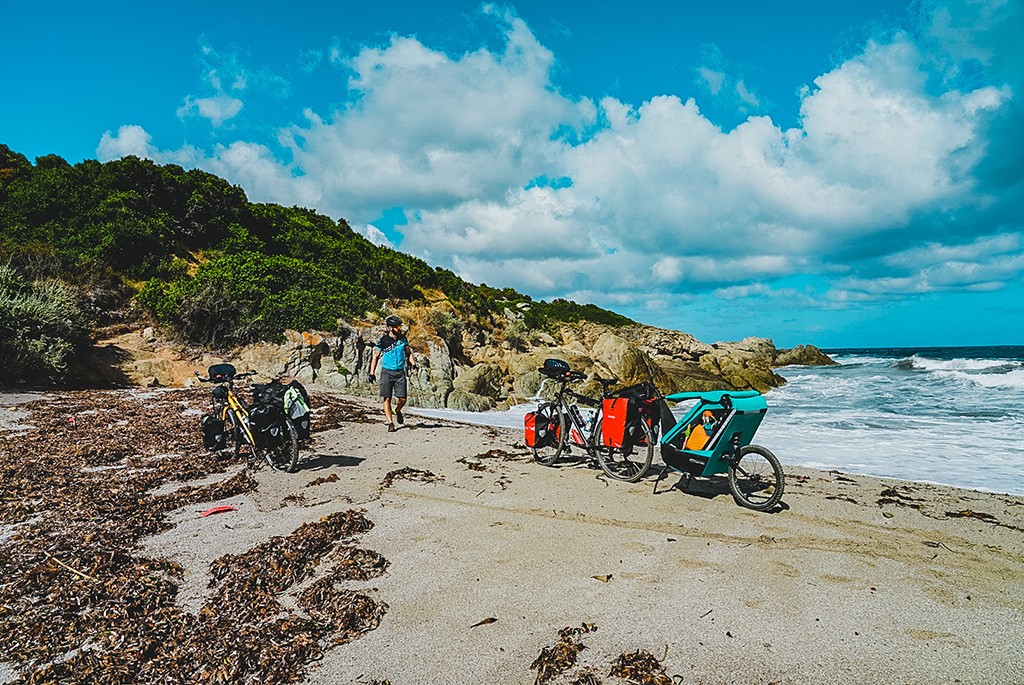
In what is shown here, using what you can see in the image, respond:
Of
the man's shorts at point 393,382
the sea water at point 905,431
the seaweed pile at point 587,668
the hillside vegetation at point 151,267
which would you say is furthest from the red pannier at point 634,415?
the hillside vegetation at point 151,267

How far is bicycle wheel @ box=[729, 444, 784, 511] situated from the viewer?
550 cm

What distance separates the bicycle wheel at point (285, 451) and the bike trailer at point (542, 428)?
3155mm

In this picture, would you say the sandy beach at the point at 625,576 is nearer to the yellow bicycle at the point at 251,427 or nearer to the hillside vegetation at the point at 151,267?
the yellow bicycle at the point at 251,427

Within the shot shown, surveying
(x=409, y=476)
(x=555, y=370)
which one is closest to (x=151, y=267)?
(x=409, y=476)

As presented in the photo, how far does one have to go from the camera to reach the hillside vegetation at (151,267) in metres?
13.7

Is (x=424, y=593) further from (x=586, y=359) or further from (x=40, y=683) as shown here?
(x=586, y=359)

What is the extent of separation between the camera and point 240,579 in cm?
394

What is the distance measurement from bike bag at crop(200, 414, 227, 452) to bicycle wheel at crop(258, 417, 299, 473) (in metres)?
0.67

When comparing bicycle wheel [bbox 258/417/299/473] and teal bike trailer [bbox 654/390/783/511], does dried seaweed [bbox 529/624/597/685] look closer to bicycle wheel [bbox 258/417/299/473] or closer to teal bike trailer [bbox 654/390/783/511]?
teal bike trailer [bbox 654/390/783/511]

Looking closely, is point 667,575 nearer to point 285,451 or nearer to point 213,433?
point 285,451

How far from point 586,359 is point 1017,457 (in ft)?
53.9

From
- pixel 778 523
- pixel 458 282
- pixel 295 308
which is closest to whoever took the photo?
pixel 778 523

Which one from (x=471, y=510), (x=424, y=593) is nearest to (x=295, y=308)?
(x=471, y=510)

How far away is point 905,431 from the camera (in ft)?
40.4
